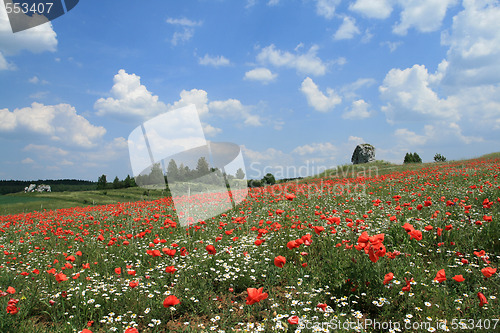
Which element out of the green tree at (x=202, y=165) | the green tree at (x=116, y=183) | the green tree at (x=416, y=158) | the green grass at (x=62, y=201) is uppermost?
the green tree at (x=416, y=158)

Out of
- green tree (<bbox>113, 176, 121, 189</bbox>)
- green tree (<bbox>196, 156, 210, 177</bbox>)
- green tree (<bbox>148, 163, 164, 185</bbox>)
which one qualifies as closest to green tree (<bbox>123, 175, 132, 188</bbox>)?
green tree (<bbox>113, 176, 121, 189</bbox>)

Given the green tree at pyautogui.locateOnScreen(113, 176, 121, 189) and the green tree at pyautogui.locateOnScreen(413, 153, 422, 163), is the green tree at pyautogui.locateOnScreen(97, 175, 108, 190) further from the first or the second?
the green tree at pyautogui.locateOnScreen(413, 153, 422, 163)

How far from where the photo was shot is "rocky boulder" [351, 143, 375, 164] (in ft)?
160

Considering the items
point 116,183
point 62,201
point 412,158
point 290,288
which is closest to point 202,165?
point 290,288

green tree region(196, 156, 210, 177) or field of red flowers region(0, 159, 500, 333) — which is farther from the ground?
green tree region(196, 156, 210, 177)

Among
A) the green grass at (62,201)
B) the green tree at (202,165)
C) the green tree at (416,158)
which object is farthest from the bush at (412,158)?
the green tree at (202,165)

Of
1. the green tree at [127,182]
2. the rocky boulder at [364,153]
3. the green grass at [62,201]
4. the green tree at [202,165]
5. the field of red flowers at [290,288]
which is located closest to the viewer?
the field of red flowers at [290,288]

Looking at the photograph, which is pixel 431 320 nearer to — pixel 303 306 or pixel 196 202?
pixel 303 306

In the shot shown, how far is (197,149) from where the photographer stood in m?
7.31

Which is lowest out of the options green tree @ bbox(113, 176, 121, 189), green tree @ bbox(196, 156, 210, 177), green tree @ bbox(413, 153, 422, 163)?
green tree @ bbox(113, 176, 121, 189)

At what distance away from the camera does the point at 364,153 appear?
49406 mm

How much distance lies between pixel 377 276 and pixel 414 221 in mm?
3289

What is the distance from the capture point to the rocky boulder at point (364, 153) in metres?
48.9

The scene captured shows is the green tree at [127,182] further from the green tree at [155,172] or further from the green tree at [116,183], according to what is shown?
the green tree at [155,172]
